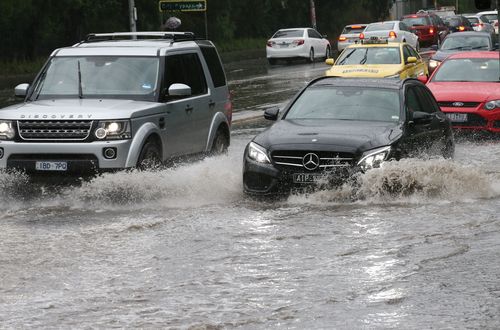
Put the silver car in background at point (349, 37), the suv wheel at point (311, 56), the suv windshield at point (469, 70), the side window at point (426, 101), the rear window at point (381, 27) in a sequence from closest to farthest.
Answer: the side window at point (426, 101), the suv windshield at point (469, 70), the rear window at point (381, 27), the suv wheel at point (311, 56), the silver car in background at point (349, 37)

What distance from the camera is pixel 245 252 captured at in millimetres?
10523

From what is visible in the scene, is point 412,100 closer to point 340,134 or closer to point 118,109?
point 340,134

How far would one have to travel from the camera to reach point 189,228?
1181 centimetres

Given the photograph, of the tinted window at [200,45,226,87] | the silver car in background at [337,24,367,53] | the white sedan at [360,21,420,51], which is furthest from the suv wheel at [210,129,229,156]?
the silver car in background at [337,24,367,53]

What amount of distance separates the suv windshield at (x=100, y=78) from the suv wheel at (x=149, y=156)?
2.28 ft

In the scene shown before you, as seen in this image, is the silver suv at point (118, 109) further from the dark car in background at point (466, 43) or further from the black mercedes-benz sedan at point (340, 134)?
the dark car in background at point (466, 43)

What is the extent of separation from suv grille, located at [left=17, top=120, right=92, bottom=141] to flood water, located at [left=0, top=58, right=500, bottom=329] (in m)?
0.53

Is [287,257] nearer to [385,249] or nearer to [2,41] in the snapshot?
[385,249]

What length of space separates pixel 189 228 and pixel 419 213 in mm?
2436

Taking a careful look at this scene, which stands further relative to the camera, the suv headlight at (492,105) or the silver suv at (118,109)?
the suv headlight at (492,105)

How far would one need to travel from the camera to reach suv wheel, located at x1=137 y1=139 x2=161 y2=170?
540 inches

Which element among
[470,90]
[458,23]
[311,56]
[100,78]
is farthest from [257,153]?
[458,23]

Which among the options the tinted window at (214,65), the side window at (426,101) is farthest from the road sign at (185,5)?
the side window at (426,101)

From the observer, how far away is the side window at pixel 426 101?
15761 mm
